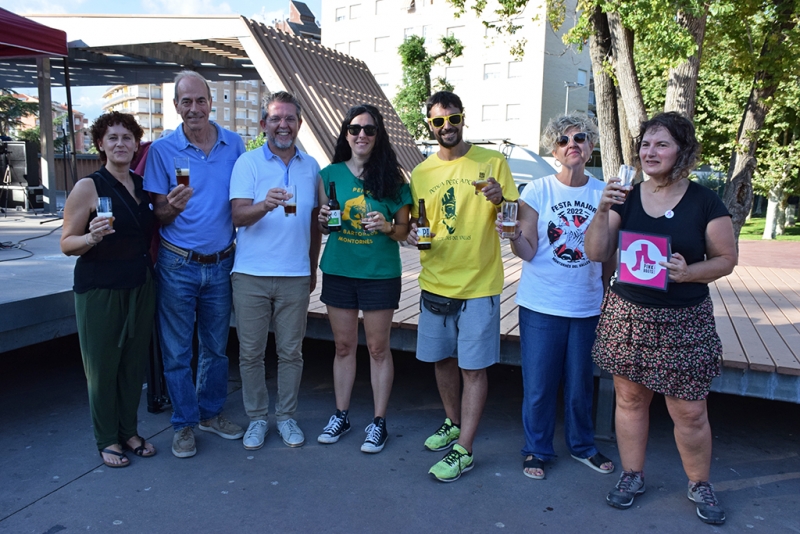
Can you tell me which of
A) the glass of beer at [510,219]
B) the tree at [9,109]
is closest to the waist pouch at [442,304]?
the glass of beer at [510,219]

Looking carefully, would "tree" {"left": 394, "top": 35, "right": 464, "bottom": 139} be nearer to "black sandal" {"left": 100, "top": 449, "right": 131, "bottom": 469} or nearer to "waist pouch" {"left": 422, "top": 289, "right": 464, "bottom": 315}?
"waist pouch" {"left": 422, "top": 289, "right": 464, "bottom": 315}

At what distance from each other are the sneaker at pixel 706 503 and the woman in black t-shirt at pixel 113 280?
3.03 m

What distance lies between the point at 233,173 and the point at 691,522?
3.01m

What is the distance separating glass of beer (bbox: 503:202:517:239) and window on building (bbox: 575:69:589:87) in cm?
4641

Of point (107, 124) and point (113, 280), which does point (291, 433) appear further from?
point (107, 124)

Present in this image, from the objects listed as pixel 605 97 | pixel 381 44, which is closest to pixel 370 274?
pixel 605 97

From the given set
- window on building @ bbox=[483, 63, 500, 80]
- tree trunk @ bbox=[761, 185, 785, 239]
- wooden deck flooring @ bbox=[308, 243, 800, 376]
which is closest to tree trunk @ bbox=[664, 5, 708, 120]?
wooden deck flooring @ bbox=[308, 243, 800, 376]

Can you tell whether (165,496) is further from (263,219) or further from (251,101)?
(251,101)

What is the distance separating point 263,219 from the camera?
3635 millimetres

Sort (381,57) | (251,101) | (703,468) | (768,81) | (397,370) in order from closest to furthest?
(703,468) → (397,370) → (768,81) → (381,57) → (251,101)

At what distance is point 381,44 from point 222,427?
49.6m

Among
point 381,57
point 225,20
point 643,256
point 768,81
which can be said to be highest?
point 381,57

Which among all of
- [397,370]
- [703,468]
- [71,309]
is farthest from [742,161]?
[71,309]

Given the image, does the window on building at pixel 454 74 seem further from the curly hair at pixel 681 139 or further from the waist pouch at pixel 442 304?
the curly hair at pixel 681 139
